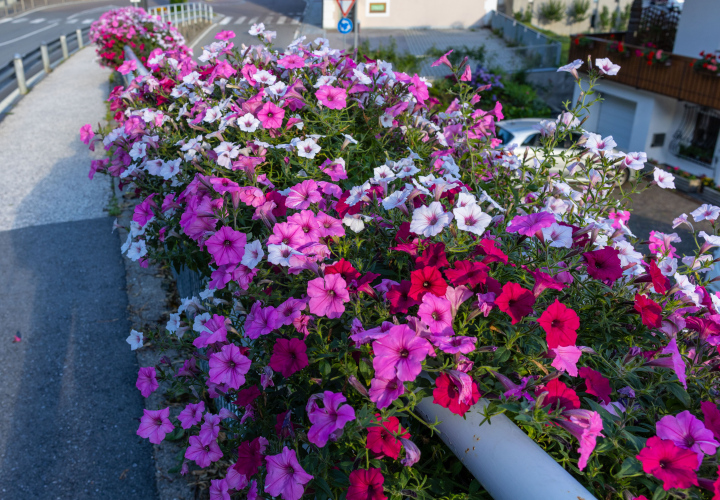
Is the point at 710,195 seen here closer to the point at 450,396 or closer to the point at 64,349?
the point at 64,349

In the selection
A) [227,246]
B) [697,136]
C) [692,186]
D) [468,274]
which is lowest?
[692,186]

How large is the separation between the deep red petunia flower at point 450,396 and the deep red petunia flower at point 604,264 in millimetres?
546

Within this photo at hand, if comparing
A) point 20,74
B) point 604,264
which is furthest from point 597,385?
→ point 20,74

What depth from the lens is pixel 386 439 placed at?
1412 mm

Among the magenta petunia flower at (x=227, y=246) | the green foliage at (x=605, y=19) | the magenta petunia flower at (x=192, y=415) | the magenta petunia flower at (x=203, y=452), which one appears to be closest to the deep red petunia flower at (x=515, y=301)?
the magenta petunia flower at (x=227, y=246)

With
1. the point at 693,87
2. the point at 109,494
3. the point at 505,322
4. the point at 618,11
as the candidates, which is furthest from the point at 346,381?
the point at 618,11

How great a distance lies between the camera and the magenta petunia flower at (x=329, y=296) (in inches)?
62.3

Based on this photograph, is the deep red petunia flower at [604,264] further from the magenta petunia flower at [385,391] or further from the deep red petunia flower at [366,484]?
the deep red petunia flower at [366,484]

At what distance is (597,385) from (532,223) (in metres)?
0.50

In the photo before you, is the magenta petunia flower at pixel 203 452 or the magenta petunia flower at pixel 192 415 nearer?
the magenta petunia flower at pixel 203 452

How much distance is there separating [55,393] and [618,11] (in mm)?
37742

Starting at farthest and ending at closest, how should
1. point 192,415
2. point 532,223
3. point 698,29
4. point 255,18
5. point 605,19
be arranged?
point 255,18 < point 605,19 < point 698,29 < point 192,415 < point 532,223

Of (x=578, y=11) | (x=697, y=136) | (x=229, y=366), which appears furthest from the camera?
(x=578, y=11)

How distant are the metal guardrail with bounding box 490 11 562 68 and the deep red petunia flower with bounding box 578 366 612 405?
22880 millimetres
